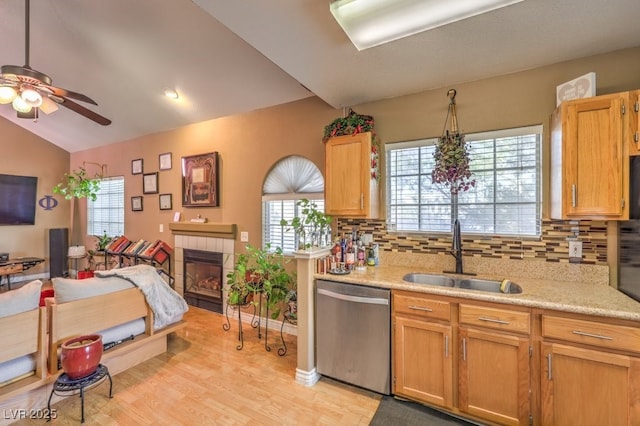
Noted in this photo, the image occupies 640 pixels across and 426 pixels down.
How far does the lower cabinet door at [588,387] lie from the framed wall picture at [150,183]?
5243mm

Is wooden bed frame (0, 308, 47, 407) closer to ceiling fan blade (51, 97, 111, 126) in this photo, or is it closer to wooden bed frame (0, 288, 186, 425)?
wooden bed frame (0, 288, 186, 425)

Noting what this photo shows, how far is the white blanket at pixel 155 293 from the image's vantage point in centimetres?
263

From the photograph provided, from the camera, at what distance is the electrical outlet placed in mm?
2100

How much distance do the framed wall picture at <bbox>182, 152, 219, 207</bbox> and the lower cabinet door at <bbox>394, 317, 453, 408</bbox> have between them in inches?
121

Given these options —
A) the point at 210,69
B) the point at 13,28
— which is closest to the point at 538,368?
the point at 210,69

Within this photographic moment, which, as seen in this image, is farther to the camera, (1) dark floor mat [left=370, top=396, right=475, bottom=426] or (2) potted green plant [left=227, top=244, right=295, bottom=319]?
(2) potted green plant [left=227, top=244, right=295, bottom=319]

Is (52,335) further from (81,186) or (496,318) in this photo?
(81,186)

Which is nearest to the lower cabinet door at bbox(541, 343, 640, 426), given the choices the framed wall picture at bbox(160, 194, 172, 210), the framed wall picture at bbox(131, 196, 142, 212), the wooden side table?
the wooden side table

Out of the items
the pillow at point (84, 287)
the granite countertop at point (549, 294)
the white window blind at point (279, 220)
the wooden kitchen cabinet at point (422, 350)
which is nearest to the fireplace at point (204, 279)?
the white window blind at point (279, 220)

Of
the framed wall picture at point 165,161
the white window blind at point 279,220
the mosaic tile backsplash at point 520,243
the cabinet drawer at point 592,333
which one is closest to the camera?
the cabinet drawer at point 592,333

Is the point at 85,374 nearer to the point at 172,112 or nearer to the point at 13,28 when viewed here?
the point at 172,112

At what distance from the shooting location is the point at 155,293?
275cm

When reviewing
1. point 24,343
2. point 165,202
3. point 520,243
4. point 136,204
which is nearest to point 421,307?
point 520,243

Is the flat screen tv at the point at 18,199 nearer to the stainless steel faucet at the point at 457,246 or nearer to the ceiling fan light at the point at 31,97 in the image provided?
the ceiling fan light at the point at 31,97
